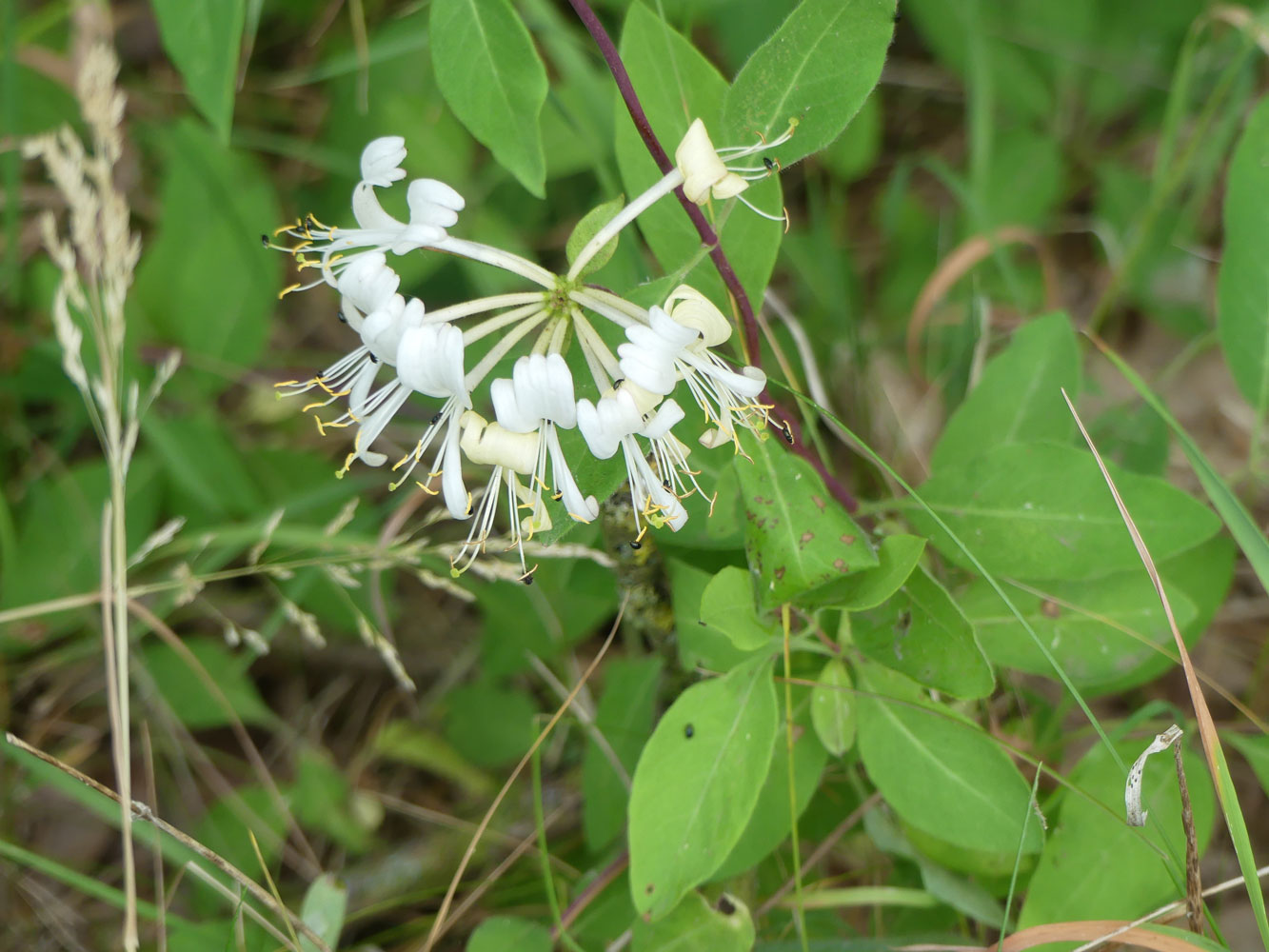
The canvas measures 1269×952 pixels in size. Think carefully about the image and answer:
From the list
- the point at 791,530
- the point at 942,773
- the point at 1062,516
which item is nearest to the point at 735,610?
the point at 791,530

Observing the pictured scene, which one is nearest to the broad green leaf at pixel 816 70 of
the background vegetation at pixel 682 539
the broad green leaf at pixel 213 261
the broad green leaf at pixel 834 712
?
the background vegetation at pixel 682 539

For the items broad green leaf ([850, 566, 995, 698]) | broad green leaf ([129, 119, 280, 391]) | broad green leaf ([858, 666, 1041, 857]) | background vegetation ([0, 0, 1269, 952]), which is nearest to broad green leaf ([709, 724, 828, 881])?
background vegetation ([0, 0, 1269, 952])

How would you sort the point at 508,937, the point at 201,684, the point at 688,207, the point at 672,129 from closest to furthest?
1. the point at 688,207
2. the point at 672,129
3. the point at 508,937
4. the point at 201,684

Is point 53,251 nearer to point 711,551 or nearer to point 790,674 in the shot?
point 711,551

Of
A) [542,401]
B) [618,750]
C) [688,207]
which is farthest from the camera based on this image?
[618,750]

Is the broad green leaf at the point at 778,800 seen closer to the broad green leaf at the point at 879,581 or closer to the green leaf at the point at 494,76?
the broad green leaf at the point at 879,581

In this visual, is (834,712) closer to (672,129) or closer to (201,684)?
(672,129)
